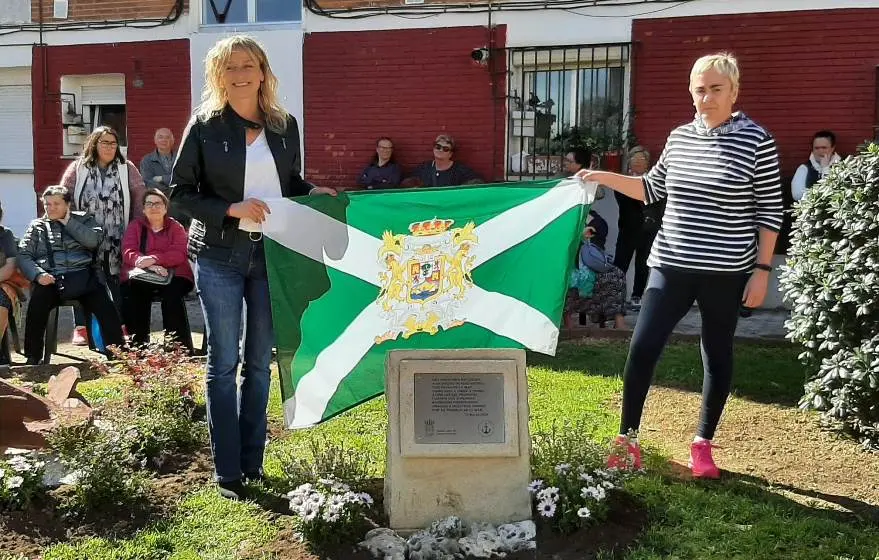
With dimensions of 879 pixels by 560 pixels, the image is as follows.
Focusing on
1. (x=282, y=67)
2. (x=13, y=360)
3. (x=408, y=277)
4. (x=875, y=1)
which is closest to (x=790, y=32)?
(x=875, y=1)

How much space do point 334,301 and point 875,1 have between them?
8714mm

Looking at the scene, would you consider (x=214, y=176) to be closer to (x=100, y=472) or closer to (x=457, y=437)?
(x=100, y=472)

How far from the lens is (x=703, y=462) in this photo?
4.21m

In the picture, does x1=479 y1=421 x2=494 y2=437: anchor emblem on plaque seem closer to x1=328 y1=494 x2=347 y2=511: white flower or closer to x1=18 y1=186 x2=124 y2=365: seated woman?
x1=328 y1=494 x2=347 y2=511: white flower

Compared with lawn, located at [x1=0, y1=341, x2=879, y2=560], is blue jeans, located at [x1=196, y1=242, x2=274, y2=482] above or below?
above

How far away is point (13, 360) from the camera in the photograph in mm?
7586

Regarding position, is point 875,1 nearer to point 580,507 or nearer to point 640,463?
point 640,463

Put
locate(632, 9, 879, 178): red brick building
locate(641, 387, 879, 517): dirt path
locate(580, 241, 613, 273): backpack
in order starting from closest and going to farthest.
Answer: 1. locate(641, 387, 879, 517): dirt path
2. locate(580, 241, 613, 273): backpack
3. locate(632, 9, 879, 178): red brick building

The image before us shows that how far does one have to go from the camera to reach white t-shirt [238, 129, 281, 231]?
3.81 meters

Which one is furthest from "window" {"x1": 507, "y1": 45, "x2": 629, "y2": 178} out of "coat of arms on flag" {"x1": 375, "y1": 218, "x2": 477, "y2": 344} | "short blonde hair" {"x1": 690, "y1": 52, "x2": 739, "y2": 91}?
"coat of arms on flag" {"x1": 375, "y1": 218, "x2": 477, "y2": 344}

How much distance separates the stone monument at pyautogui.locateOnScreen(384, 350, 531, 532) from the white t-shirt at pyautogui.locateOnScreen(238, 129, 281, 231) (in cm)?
94

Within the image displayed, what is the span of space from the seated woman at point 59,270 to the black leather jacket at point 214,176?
3855mm

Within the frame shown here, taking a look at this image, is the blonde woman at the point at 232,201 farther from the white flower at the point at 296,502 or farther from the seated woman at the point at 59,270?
the seated woman at the point at 59,270

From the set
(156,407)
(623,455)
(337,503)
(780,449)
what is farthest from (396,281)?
(780,449)
